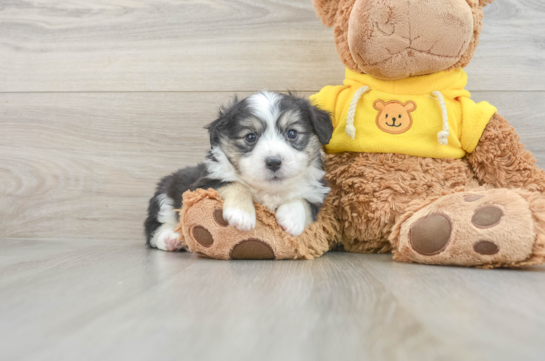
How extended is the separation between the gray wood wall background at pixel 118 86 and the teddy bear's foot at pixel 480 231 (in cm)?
110

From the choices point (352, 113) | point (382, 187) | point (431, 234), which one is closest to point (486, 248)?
point (431, 234)

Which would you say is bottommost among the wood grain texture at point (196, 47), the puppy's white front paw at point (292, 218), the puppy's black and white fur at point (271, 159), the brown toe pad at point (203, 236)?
the brown toe pad at point (203, 236)

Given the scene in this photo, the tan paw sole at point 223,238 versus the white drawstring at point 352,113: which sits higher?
the white drawstring at point 352,113

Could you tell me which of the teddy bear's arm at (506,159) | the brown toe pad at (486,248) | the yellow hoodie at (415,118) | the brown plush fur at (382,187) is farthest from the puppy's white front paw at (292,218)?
the teddy bear's arm at (506,159)

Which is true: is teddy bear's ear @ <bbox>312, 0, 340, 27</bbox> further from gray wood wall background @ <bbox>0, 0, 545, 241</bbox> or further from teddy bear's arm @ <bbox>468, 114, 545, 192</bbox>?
teddy bear's arm @ <bbox>468, 114, 545, 192</bbox>

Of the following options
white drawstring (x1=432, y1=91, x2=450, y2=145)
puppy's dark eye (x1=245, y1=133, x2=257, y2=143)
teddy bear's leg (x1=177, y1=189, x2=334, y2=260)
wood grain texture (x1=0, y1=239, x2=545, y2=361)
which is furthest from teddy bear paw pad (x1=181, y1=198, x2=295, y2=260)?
white drawstring (x1=432, y1=91, x2=450, y2=145)

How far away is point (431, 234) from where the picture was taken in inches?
53.5

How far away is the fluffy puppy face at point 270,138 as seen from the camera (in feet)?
4.95

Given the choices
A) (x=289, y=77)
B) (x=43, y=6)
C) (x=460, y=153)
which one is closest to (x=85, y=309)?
(x=460, y=153)

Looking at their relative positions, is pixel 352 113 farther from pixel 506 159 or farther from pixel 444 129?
pixel 506 159

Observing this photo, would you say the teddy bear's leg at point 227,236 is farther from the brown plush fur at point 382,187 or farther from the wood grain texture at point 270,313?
the brown plush fur at point 382,187

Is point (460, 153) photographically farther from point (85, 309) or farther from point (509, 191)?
point (85, 309)

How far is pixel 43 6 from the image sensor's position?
94.1 inches

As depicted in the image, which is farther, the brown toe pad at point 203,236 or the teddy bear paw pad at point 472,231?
the brown toe pad at point 203,236
